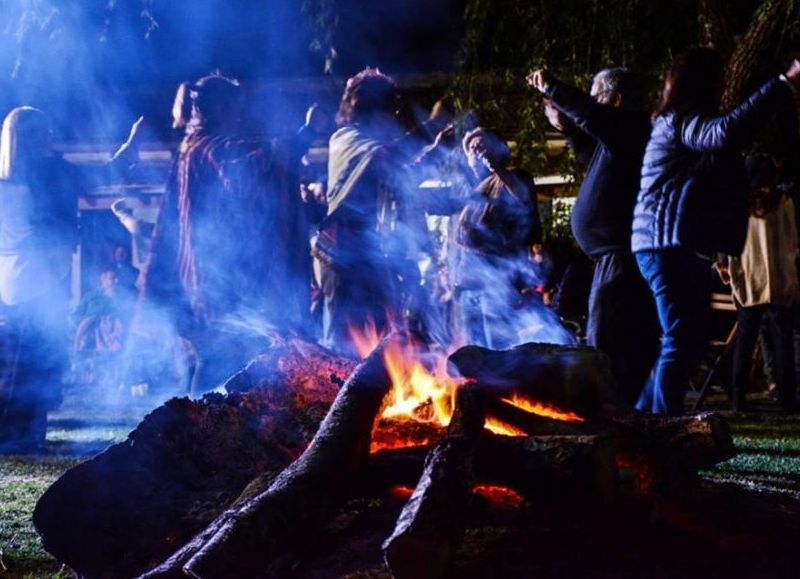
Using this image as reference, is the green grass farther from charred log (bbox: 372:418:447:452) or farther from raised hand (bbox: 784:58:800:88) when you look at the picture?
raised hand (bbox: 784:58:800:88)

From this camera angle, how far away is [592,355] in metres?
3.43

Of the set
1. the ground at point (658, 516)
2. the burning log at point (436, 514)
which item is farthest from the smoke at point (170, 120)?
the burning log at point (436, 514)

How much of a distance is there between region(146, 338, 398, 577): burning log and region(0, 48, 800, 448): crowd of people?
0.63 m

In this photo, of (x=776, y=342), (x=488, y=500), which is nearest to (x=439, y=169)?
(x=776, y=342)

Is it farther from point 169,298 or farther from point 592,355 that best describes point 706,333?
point 169,298

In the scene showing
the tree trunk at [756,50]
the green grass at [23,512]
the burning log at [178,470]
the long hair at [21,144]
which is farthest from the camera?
the tree trunk at [756,50]

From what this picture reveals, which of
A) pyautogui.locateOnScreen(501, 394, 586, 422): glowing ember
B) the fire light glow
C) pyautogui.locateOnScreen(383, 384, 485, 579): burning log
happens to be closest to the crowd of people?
the fire light glow

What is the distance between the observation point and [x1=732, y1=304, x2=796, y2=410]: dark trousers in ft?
26.6

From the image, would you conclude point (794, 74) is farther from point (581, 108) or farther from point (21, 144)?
point (21, 144)

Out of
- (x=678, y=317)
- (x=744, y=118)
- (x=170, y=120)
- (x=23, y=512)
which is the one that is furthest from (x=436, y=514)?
(x=170, y=120)

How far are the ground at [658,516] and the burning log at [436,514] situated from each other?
0.78ft

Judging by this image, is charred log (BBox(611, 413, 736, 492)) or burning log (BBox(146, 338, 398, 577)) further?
charred log (BBox(611, 413, 736, 492))

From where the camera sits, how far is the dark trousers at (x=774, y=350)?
26.6ft

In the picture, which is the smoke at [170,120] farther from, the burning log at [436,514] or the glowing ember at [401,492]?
the burning log at [436,514]
